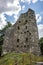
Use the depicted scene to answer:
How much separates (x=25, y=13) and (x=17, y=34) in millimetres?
6849

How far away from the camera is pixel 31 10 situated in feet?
175

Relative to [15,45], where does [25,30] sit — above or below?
above

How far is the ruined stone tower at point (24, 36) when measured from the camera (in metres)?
49.5

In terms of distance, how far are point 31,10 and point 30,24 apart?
15.2ft

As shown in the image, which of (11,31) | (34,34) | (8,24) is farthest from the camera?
(8,24)

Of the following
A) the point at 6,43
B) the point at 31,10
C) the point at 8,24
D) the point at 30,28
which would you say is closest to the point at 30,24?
the point at 30,28

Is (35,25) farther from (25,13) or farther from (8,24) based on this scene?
(8,24)

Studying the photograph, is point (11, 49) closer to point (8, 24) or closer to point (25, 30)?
point (25, 30)

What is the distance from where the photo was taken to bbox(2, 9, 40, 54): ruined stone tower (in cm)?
4947

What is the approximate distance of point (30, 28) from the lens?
51031 millimetres

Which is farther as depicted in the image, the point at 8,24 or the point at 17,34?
the point at 8,24

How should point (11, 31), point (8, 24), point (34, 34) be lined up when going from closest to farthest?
point (34, 34), point (11, 31), point (8, 24)

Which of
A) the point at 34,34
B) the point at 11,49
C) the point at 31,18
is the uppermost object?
the point at 31,18

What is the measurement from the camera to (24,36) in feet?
165
